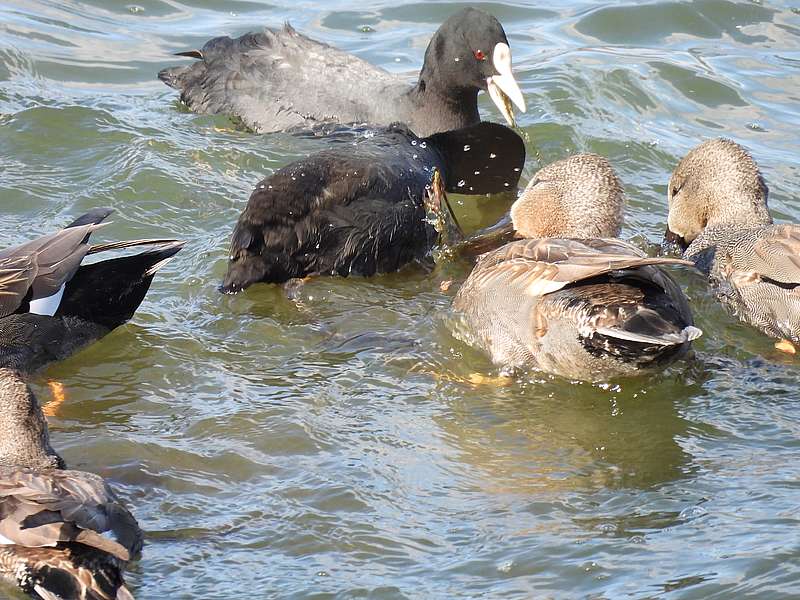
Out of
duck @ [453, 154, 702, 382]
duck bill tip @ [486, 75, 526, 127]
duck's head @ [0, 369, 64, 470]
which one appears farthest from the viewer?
duck bill tip @ [486, 75, 526, 127]

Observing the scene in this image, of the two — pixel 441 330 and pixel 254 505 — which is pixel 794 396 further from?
pixel 254 505

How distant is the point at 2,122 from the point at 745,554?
7.54 m

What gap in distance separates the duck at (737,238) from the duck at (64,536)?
3.87m

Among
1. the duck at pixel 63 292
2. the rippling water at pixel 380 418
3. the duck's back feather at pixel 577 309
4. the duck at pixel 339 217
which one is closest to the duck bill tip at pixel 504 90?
the rippling water at pixel 380 418

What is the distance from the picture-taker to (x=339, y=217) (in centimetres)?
758

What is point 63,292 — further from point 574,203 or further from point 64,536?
point 574,203

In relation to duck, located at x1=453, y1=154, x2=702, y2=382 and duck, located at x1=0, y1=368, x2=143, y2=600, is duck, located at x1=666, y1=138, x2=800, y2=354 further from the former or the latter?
duck, located at x1=0, y1=368, x2=143, y2=600

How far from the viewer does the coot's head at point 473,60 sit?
964 cm

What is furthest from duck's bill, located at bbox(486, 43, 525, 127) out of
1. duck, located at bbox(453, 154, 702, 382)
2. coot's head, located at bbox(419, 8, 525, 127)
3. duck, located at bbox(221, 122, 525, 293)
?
duck, located at bbox(453, 154, 702, 382)

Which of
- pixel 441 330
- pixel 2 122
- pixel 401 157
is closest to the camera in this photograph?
pixel 441 330

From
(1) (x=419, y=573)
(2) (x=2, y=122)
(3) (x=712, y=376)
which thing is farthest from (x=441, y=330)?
(2) (x=2, y=122)

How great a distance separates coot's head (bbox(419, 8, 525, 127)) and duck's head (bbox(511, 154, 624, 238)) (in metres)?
1.69

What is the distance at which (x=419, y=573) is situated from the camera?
15.7 ft

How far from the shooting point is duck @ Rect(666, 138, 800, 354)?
691 centimetres
